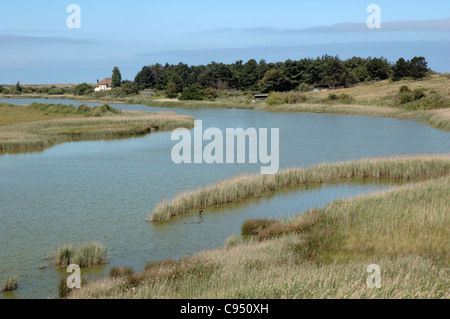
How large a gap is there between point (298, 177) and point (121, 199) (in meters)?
8.64

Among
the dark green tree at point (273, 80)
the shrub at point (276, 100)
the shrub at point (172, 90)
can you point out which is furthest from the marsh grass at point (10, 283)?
the shrub at point (172, 90)

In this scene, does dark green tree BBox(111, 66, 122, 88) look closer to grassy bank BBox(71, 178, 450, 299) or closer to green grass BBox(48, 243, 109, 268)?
grassy bank BBox(71, 178, 450, 299)

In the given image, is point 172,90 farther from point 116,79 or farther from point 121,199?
point 121,199

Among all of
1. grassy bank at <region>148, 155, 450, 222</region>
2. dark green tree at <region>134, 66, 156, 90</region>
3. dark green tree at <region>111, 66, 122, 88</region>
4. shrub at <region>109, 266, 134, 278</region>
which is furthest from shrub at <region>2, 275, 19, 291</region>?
dark green tree at <region>111, 66, 122, 88</region>

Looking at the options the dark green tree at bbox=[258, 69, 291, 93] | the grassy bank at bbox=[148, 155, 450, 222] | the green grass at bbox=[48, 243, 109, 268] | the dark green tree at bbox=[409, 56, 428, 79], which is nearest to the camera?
the green grass at bbox=[48, 243, 109, 268]

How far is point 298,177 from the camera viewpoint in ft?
78.9

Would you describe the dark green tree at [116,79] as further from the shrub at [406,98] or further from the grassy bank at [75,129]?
the shrub at [406,98]

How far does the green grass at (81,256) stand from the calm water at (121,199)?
446mm

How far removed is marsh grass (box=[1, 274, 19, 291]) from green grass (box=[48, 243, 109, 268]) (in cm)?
150

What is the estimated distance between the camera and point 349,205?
53.8 ft

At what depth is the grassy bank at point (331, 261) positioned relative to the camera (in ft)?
30.1

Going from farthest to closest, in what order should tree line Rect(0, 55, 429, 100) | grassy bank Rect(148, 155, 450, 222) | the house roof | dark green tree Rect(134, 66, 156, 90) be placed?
the house roof → dark green tree Rect(134, 66, 156, 90) → tree line Rect(0, 55, 429, 100) → grassy bank Rect(148, 155, 450, 222)

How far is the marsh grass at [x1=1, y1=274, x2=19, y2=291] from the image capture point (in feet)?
39.0

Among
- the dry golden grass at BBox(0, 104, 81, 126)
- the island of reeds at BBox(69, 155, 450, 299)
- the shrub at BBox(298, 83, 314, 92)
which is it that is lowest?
the island of reeds at BBox(69, 155, 450, 299)
